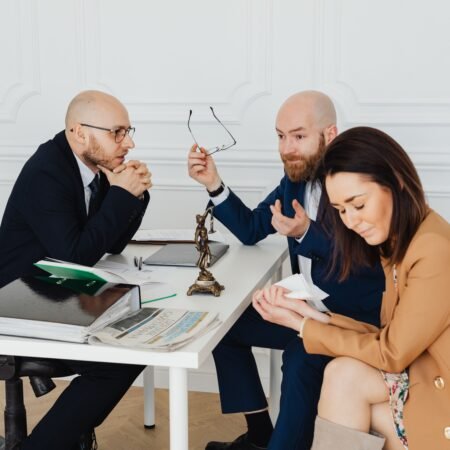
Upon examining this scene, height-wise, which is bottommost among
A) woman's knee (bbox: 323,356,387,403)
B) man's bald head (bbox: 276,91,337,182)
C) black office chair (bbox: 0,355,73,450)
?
black office chair (bbox: 0,355,73,450)

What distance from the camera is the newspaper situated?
1.94 meters

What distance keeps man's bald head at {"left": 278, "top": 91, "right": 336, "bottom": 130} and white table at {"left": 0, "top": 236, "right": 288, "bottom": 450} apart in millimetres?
492

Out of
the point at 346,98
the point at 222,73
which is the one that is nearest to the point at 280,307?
the point at 346,98

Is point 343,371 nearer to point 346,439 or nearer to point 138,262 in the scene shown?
point 346,439

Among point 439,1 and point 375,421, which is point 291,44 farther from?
point 375,421

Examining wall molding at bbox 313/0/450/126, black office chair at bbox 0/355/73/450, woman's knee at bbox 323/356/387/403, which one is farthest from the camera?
wall molding at bbox 313/0/450/126

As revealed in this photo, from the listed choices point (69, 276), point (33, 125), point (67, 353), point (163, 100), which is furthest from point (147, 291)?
point (33, 125)

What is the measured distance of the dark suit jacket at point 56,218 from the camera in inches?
103

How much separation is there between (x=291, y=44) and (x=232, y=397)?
1.59 meters

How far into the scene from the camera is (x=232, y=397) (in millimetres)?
2984

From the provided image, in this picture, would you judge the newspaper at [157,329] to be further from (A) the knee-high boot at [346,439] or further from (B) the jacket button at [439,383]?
(B) the jacket button at [439,383]

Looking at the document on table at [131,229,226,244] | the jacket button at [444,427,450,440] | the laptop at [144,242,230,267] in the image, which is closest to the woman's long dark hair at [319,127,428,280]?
the jacket button at [444,427,450,440]

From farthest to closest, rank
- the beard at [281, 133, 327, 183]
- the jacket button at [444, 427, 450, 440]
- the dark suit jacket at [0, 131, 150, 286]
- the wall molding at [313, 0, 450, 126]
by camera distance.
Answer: the wall molding at [313, 0, 450, 126] → the beard at [281, 133, 327, 183] → the dark suit jacket at [0, 131, 150, 286] → the jacket button at [444, 427, 450, 440]

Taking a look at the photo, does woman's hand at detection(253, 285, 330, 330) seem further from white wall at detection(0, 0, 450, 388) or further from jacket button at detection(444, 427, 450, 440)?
white wall at detection(0, 0, 450, 388)
